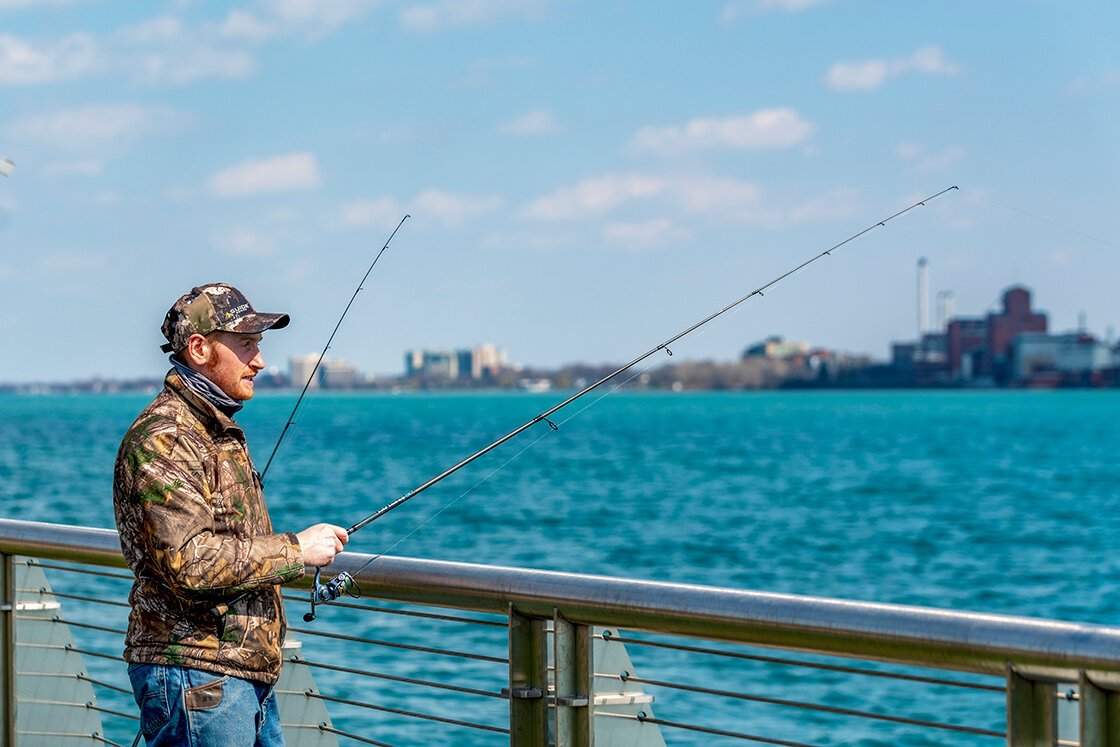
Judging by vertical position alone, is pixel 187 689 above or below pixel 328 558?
below

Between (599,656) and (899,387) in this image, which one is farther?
(899,387)

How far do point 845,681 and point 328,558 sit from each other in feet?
44.5

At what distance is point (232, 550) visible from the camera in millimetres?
2697

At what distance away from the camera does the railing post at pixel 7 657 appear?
4371 mm

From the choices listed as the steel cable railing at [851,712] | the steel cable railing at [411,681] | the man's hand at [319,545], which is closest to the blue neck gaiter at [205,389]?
the man's hand at [319,545]

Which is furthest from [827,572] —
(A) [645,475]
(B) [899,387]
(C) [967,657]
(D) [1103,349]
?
(B) [899,387]

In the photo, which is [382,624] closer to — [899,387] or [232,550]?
[232,550]

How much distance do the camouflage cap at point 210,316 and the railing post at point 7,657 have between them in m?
1.80

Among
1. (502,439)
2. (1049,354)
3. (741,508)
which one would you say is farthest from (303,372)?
(1049,354)

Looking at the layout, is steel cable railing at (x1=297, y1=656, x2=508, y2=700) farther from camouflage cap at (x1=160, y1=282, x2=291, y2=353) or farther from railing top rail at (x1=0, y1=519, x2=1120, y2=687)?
camouflage cap at (x1=160, y1=282, x2=291, y2=353)

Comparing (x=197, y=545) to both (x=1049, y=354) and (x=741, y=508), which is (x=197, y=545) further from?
(x=1049, y=354)

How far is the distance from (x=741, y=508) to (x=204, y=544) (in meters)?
37.8

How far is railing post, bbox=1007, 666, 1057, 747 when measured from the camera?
2.32m

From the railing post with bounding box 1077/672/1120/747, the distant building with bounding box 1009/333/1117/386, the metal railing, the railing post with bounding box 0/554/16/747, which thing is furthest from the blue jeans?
the distant building with bounding box 1009/333/1117/386
